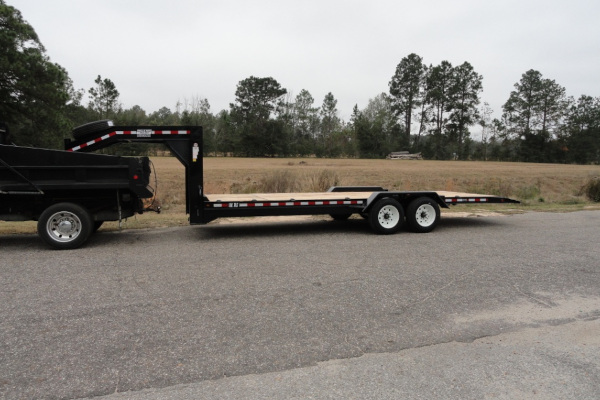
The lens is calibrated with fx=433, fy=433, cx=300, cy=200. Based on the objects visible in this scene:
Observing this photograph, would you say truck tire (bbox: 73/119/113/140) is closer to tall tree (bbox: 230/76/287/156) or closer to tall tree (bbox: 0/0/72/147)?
tall tree (bbox: 0/0/72/147)

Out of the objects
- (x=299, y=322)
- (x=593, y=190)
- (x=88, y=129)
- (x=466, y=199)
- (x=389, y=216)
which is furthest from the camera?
(x=593, y=190)

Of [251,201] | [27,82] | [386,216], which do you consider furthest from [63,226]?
[27,82]

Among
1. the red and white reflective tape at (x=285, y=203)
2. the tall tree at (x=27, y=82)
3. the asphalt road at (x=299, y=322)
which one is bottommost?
the asphalt road at (x=299, y=322)

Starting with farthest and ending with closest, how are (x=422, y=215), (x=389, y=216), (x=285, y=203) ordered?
(x=422, y=215) < (x=389, y=216) < (x=285, y=203)

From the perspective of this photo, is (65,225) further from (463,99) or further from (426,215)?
(463,99)

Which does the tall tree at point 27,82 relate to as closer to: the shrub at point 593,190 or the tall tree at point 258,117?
the shrub at point 593,190

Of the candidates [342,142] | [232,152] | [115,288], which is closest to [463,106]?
[342,142]

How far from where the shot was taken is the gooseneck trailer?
7531mm

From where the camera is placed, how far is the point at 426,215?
9.73m

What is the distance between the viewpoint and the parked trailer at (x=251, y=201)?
8.55 meters

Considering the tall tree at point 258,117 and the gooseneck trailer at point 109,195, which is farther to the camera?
the tall tree at point 258,117

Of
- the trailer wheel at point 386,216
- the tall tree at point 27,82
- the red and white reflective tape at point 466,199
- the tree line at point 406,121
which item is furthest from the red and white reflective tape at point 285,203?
the tree line at point 406,121

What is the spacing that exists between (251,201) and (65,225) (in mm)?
3378

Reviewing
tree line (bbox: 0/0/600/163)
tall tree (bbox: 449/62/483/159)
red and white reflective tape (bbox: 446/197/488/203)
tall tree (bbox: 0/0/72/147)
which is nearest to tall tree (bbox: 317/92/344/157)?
tree line (bbox: 0/0/600/163)
